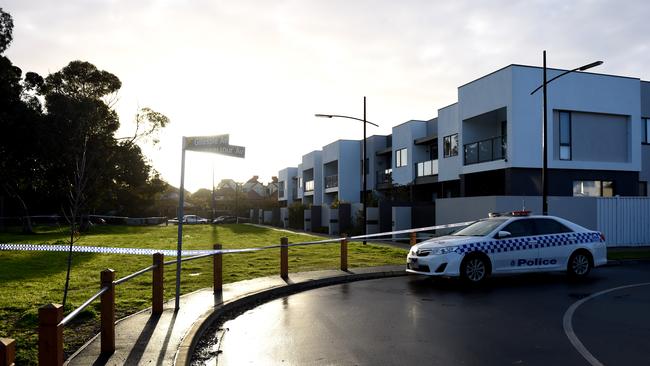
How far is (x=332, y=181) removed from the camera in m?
49.7

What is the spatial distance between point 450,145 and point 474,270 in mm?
20526

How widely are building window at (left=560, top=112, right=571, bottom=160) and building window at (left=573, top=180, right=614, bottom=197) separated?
58.7 inches

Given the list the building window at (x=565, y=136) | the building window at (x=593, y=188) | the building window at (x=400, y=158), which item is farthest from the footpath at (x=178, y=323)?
the building window at (x=400, y=158)

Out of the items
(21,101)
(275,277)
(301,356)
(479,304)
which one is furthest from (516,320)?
(21,101)

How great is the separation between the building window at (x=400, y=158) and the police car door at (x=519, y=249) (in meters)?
25.4

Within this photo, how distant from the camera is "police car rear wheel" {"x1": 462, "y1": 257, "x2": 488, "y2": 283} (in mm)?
11500

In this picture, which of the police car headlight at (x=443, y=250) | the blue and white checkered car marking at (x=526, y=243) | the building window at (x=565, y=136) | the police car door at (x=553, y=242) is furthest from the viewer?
the building window at (x=565, y=136)

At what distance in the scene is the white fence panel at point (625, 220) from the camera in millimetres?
22025

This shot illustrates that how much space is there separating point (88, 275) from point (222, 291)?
4752 mm

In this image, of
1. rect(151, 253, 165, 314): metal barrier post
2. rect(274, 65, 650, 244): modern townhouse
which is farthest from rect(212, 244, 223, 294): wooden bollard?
rect(274, 65, 650, 244): modern townhouse

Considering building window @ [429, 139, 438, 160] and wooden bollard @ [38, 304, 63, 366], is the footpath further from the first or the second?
building window @ [429, 139, 438, 160]

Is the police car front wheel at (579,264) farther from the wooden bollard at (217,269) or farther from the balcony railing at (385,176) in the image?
the balcony railing at (385,176)

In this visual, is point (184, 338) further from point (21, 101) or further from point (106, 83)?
point (106, 83)

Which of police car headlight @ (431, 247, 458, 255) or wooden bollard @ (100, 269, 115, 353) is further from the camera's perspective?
police car headlight @ (431, 247, 458, 255)
